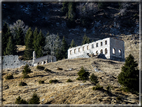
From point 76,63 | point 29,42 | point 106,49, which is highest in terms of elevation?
point 29,42

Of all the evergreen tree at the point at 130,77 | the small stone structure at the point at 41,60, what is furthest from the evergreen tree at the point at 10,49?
the evergreen tree at the point at 130,77

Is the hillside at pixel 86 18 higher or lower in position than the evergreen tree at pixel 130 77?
higher

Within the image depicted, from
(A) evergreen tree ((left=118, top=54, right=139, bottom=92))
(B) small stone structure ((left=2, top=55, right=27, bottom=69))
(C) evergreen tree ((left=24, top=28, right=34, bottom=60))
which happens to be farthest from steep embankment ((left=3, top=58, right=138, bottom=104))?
(C) evergreen tree ((left=24, top=28, right=34, bottom=60))

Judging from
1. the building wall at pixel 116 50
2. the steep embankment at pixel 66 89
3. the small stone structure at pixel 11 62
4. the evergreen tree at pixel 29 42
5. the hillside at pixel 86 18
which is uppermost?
the hillside at pixel 86 18

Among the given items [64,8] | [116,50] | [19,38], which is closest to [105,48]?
[116,50]

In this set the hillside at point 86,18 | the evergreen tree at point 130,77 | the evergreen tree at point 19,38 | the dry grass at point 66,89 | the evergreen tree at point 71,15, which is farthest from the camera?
the evergreen tree at point 71,15

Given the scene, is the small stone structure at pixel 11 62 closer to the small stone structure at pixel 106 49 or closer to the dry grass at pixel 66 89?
the dry grass at pixel 66 89

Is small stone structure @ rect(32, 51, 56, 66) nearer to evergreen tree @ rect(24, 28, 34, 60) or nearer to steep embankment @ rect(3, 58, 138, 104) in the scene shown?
evergreen tree @ rect(24, 28, 34, 60)

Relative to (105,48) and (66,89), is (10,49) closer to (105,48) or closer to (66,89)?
(105,48)

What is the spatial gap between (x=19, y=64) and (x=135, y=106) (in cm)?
4491

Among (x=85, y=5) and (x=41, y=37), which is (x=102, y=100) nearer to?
(x=41, y=37)

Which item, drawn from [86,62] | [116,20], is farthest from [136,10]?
[86,62]

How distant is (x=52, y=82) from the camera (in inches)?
1788

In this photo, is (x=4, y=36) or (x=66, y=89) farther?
(x=4, y=36)
